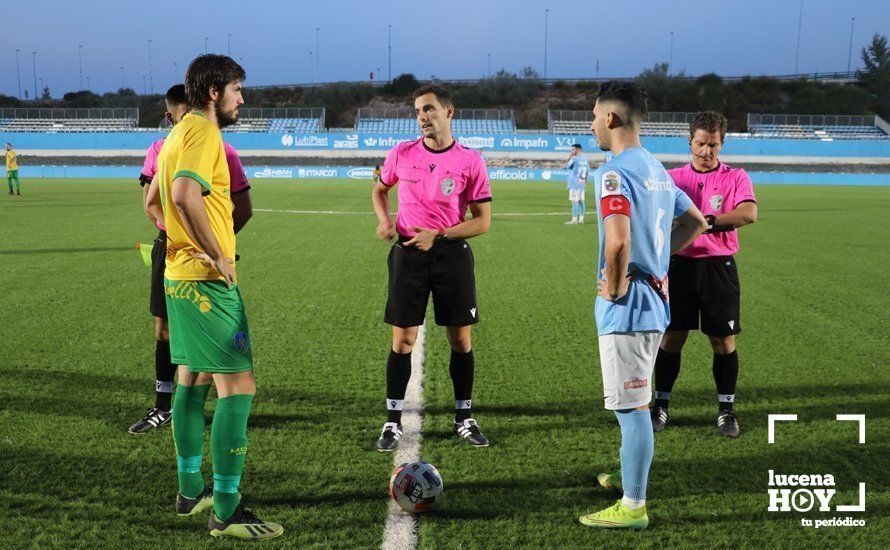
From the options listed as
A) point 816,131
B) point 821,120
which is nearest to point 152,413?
point 816,131

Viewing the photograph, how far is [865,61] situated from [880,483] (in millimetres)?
108922

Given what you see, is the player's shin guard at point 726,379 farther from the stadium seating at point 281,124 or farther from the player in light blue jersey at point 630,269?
the stadium seating at point 281,124

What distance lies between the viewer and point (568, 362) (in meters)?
6.59

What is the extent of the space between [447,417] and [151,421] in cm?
206

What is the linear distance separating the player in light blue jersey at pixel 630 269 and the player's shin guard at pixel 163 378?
317 centimetres

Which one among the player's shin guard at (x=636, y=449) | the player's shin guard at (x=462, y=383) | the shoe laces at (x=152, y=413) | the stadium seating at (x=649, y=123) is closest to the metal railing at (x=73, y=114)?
the stadium seating at (x=649, y=123)

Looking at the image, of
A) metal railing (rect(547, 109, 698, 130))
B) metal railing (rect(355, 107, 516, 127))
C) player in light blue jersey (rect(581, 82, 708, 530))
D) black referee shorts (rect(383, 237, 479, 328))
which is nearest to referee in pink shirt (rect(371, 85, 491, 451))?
black referee shorts (rect(383, 237, 479, 328))

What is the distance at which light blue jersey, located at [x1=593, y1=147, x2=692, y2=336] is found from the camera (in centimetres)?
331

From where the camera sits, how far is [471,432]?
4746mm

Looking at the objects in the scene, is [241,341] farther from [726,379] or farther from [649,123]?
[649,123]

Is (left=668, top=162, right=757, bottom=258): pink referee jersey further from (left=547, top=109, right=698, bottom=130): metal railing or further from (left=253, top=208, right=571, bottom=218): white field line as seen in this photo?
(left=547, top=109, right=698, bottom=130): metal railing

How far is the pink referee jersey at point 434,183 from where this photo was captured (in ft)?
15.4

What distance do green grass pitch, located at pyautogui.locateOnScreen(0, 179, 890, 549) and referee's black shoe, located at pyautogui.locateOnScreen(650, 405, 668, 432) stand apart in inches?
4.4

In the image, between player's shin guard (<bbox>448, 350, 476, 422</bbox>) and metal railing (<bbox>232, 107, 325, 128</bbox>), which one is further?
metal railing (<bbox>232, 107, 325, 128</bbox>)
